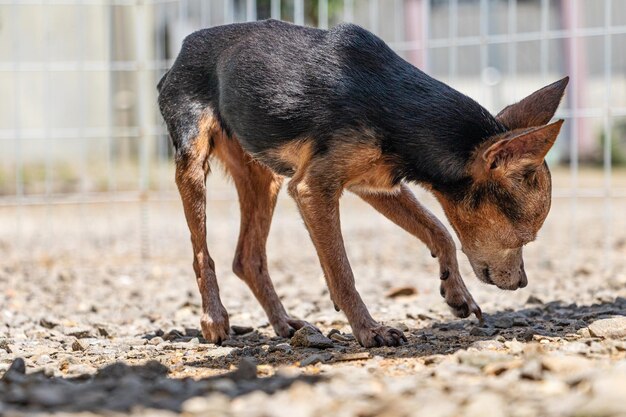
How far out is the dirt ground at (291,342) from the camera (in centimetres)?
326

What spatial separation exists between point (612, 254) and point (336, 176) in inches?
201

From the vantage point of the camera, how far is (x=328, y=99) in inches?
198

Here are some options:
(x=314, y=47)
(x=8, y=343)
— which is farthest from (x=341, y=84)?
(x=8, y=343)

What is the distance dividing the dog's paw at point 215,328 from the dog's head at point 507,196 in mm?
1340

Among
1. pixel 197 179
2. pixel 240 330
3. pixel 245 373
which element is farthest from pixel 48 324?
pixel 245 373

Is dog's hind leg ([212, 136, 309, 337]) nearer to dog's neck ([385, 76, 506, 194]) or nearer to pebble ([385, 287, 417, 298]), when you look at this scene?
dog's neck ([385, 76, 506, 194])

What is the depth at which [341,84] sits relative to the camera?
16.5 ft

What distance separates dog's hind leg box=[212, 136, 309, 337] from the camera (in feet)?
19.4

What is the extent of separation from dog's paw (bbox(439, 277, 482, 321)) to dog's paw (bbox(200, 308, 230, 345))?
1.18 m

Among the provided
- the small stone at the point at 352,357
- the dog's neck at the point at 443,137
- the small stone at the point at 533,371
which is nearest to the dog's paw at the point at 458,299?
the dog's neck at the point at 443,137

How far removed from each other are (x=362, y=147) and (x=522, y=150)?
0.80m

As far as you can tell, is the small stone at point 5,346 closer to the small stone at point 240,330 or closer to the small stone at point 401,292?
the small stone at point 240,330

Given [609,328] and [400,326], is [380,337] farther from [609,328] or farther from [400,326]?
[609,328]

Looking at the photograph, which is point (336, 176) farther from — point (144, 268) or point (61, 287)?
point (144, 268)
